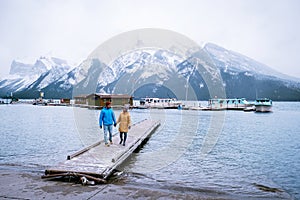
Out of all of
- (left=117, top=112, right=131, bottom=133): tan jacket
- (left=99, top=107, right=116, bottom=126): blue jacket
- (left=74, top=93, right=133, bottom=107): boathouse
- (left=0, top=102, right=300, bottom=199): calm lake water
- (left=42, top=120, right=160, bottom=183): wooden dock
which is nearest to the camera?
(left=42, top=120, right=160, bottom=183): wooden dock

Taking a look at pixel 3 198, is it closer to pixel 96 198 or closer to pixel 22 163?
pixel 96 198

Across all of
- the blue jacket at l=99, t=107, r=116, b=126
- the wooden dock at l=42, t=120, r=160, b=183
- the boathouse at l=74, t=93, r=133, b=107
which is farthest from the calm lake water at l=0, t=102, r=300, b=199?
the boathouse at l=74, t=93, r=133, b=107

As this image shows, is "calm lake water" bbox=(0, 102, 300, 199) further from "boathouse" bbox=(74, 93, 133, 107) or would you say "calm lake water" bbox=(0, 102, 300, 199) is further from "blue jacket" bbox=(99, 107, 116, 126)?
"boathouse" bbox=(74, 93, 133, 107)

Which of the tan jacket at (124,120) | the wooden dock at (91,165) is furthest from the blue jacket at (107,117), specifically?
the wooden dock at (91,165)

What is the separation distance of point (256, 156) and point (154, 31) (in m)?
24.3

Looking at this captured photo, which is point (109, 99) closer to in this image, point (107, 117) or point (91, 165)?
point (107, 117)

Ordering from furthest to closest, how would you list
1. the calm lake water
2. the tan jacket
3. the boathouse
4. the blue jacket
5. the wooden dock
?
1. the boathouse
2. the tan jacket
3. the blue jacket
4. the calm lake water
5. the wooden dock

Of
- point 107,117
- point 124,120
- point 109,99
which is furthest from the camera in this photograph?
point 109,99

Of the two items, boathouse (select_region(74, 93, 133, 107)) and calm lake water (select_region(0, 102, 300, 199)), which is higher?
boathouse (select_region(74, 93, 133, 107))

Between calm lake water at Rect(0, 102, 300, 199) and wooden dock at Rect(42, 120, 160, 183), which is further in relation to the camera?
calm lake water at Rect(0, 102, 300, 199)

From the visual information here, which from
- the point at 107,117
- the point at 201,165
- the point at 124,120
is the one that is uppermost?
the point at 107,117

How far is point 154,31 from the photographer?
3881cm

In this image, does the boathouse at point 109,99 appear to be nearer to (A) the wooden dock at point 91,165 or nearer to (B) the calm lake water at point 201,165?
(B) the calm lake water at point 201,165

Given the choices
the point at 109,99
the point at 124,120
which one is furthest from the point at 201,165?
the point at 109,99
